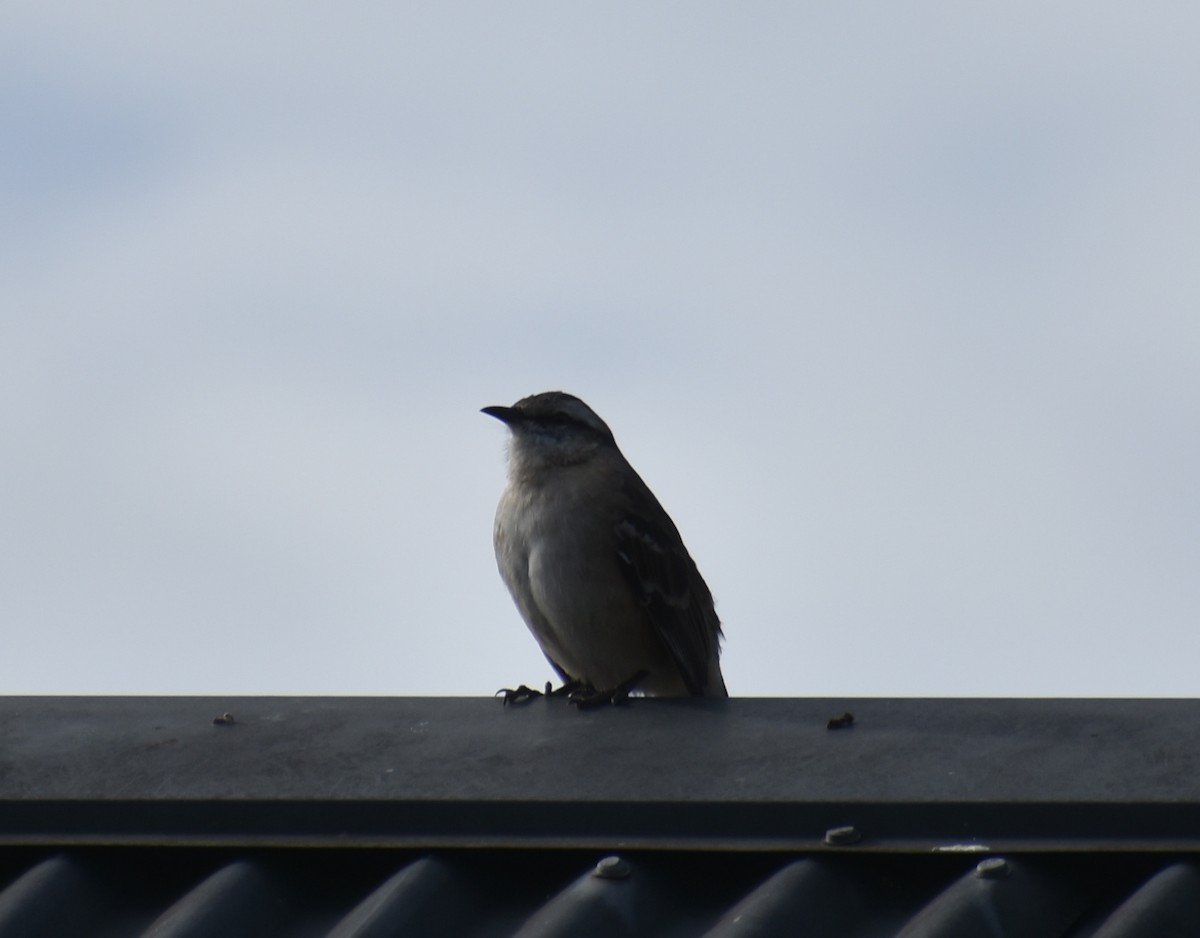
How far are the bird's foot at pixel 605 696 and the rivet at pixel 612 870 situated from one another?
43.9 inches

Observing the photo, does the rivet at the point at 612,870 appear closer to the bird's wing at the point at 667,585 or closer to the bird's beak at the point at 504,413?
the bird's wing at the point at 667,585

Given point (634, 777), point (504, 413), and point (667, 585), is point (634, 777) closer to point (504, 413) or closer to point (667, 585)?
point (667, 585)

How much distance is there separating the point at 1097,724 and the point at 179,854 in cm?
211

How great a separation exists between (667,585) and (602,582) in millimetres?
328

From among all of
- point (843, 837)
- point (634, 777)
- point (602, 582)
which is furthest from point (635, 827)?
point (602, 582)

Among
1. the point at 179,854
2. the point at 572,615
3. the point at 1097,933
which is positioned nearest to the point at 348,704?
the point at 179,854

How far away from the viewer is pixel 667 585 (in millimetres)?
7578

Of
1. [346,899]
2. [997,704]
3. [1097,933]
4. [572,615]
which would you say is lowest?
[1097,933]

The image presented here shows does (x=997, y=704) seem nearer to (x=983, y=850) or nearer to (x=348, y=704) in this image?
(x=983, y=850)

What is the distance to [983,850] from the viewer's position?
11.6 ft

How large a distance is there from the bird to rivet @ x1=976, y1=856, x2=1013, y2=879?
12.1ft

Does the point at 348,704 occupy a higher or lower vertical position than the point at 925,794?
higher

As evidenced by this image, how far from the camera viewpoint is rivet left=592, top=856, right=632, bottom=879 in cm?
358

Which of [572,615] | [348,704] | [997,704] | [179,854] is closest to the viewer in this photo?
[179,854]
